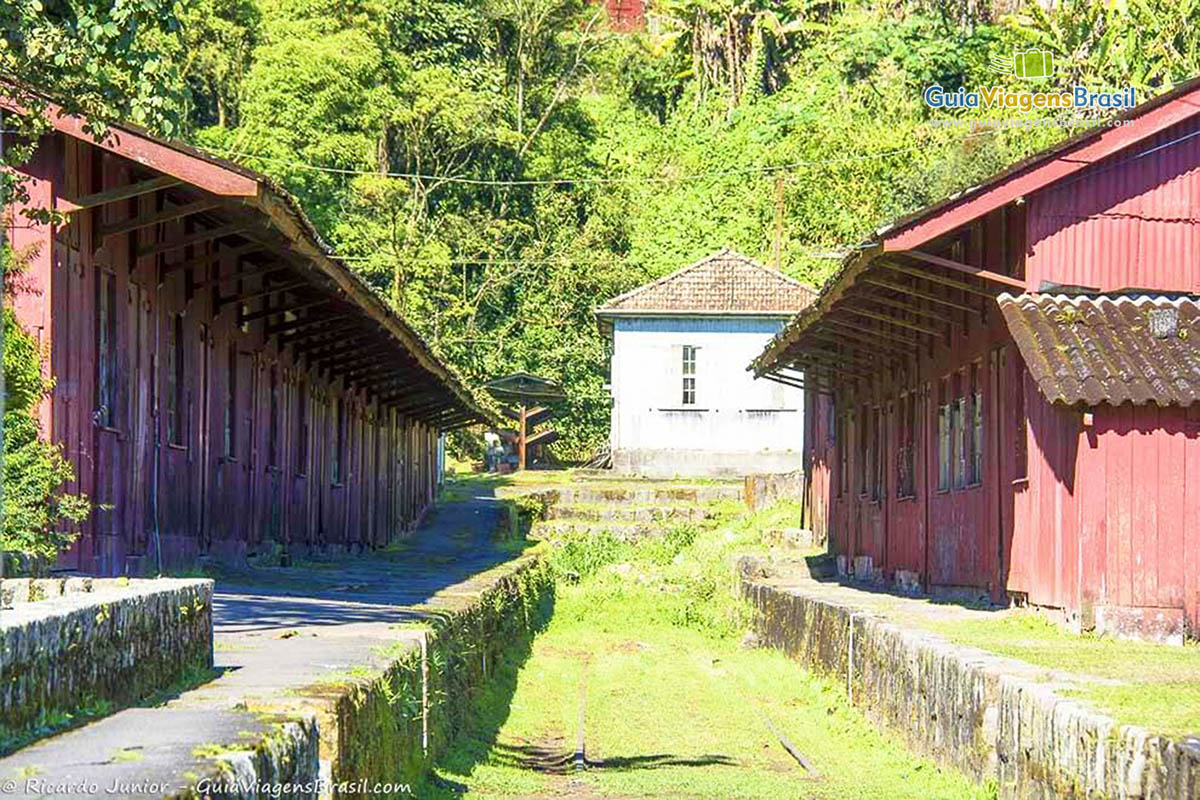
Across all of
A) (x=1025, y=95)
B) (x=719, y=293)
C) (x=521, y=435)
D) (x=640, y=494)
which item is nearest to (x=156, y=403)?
(x=640, y=494)

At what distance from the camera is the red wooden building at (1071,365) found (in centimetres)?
1648

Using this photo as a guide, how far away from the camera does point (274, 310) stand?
23.5 metres

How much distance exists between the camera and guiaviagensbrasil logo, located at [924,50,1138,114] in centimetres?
4994

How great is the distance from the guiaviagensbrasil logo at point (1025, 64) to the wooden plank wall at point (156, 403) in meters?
33.1

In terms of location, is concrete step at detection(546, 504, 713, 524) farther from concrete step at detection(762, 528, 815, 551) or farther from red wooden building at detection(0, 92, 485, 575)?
red wooden building at detection(0, 92, 485, 575)

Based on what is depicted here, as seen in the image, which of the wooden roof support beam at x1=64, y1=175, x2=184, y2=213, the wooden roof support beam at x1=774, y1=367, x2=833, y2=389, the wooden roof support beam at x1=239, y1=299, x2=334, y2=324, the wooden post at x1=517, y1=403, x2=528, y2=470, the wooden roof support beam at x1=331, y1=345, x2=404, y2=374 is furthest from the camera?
the wooden post at x1=517, y1=403, x2=528, y2=470

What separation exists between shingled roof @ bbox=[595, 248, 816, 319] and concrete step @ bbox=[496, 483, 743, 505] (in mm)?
6754

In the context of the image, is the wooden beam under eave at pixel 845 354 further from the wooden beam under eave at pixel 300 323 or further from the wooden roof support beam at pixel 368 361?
the wooden beam under eave at pixel 300 323

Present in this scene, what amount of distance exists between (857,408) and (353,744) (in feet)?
75.5

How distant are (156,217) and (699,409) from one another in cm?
3761

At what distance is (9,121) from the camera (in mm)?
14727

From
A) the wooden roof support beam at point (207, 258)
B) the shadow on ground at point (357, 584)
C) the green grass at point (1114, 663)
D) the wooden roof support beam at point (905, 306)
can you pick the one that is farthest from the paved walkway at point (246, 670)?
the wooden roof support beam at point (905, 306)

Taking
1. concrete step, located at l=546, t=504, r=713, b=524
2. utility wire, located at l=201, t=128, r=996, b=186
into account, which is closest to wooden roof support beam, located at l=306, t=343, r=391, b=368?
concrete step, located at l=546, t=504, r=713, b=524

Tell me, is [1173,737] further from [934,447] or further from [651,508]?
[651,508]
